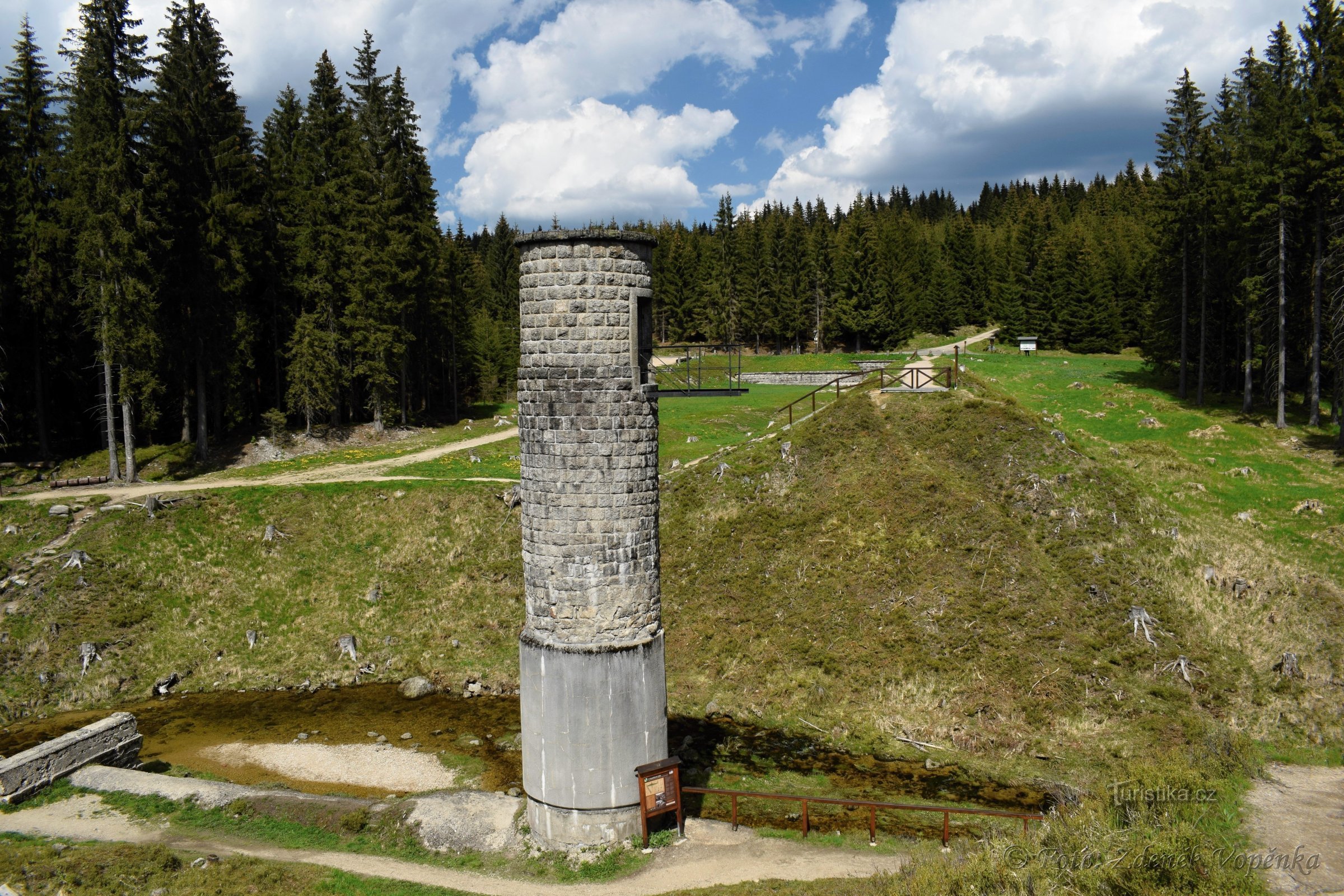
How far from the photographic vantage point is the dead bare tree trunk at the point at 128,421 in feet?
100

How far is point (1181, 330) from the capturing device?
45094 mm

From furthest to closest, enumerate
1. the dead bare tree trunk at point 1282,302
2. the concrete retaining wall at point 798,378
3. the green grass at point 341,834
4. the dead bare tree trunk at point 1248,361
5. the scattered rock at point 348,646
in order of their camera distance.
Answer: the concrete retaining wall at point 798,378
the dead bare tree trunk at point 1248,361
the dead bare tree trunk at point 1282,302
the scattered rock at point 348,646
the green grass at point 341,834

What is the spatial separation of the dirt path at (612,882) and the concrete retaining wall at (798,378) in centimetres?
4300

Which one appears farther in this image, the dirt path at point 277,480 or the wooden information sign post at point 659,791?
the dirt path at point 277,480

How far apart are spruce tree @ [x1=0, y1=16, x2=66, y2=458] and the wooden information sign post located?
112 feet

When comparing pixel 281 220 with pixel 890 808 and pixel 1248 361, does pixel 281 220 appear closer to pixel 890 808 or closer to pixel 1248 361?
pixel 890 808

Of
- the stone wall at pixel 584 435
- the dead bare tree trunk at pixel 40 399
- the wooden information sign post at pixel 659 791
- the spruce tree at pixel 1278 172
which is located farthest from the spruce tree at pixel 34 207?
the spruce tree at pixel 1278 172

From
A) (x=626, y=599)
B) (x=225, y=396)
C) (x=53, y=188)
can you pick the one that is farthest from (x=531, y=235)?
(x=53, y=188)

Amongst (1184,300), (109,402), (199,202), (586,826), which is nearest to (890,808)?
(586,826)

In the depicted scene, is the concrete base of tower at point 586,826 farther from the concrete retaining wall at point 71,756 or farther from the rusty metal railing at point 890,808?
the concrete retaining wall at point 71,756

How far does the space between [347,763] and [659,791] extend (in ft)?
30.3

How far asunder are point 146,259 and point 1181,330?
172ft

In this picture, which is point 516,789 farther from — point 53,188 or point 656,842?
point 53,188

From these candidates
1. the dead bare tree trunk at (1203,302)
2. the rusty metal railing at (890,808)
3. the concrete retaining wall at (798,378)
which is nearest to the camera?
the rusty metal railing at (890,808)
